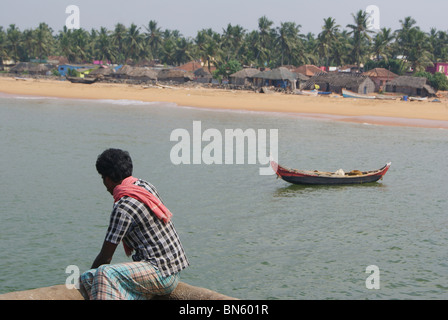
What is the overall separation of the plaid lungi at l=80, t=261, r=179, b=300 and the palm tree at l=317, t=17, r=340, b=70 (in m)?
72.3

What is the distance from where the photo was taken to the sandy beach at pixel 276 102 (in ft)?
128

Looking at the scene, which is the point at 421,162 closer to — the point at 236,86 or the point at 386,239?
the point at 386,239

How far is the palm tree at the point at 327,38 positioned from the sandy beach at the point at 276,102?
894 inches

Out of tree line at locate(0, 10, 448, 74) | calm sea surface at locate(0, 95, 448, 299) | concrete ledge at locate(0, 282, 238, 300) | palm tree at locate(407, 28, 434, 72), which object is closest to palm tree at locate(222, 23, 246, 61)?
tree line at locate(0, 10, 448, 74)

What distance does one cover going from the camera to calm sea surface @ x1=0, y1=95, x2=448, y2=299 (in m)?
9.34

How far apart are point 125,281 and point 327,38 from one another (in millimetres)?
72798

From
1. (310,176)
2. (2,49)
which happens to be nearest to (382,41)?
(310,176)

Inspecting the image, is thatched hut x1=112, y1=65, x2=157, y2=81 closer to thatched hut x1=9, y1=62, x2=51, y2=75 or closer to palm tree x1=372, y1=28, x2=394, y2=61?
thatched hut x1=9, y1=62, x2=51, y2=75

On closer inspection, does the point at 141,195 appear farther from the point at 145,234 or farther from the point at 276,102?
the point at 276,102

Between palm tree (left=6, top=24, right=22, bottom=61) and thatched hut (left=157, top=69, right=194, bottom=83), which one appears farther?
palm tree (left=6, top=24, right=22, bottom=61)

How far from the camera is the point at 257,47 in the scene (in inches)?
3027

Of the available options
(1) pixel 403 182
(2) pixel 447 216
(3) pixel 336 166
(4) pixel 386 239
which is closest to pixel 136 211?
(4) pixel 386 239

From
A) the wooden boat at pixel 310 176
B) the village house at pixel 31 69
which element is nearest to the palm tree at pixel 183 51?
the village house at pixel 31 69

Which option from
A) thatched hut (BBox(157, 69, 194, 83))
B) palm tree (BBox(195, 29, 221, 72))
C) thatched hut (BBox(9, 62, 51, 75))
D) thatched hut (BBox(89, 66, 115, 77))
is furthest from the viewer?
thatched hut (BBox(9, 62, 51, 75))
